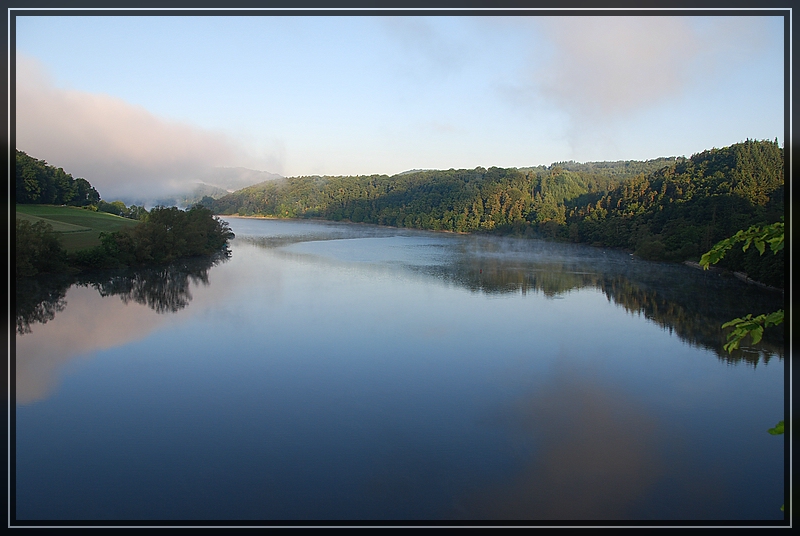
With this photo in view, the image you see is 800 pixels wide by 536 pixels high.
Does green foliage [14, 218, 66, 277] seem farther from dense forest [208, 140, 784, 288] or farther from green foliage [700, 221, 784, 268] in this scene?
dense forest [208, 140, 784, 288]

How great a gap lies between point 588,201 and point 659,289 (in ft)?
71.8

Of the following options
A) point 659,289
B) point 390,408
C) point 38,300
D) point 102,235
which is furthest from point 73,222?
point 659,289

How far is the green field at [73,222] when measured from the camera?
16.0 m

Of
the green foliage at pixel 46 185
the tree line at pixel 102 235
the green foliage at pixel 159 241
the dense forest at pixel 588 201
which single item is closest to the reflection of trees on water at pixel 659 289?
the dense forest at pixel 588 201

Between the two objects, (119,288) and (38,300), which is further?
(119,288)

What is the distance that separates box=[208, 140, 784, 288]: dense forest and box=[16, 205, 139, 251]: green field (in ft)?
53.6

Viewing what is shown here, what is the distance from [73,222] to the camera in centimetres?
1777

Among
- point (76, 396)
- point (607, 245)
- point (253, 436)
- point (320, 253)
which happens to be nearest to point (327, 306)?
point (76, 396)

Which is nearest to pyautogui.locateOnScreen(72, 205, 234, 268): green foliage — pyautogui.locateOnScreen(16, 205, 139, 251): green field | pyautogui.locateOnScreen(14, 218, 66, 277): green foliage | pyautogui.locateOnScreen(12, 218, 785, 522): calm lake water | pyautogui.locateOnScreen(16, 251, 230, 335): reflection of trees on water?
pyautogui.locateOnScreen(16, 251, 230, 335): reflection of trees on water

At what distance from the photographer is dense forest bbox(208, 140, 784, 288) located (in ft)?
62.5

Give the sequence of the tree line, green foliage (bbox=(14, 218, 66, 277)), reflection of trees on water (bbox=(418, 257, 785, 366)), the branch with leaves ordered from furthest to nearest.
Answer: the tree line → green foliage (bbox=(14, 218, 66, 277)) → reflection of trees on water (bbox=(418, 257, 785, 366)) → the branch with leaves

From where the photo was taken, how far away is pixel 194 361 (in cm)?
767

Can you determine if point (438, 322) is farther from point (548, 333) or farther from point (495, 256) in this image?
point (495, 256)

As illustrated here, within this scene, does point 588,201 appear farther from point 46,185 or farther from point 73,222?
point 46,185
